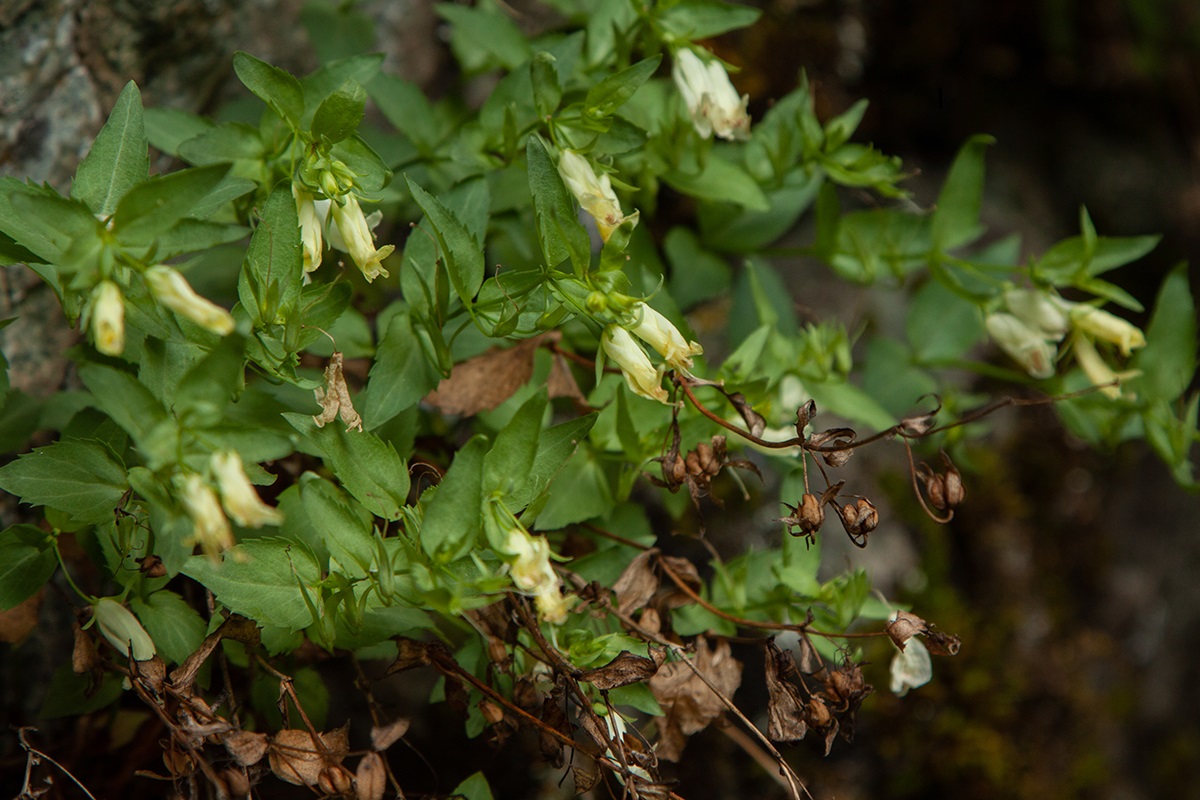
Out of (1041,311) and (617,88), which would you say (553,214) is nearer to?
(617,88)

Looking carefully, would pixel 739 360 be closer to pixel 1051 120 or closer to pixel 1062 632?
pixel 1062 632

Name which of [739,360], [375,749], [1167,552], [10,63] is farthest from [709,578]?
[1167,552]

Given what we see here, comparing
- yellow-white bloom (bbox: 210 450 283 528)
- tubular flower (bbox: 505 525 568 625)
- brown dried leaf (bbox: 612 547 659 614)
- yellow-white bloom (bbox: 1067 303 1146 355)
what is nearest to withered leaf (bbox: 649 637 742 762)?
brown dried leaf (bbox: 612 547 659 614)

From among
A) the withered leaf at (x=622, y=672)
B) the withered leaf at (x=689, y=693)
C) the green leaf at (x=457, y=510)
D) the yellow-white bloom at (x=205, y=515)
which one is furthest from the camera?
the withered leaf at (x=689, y=693)

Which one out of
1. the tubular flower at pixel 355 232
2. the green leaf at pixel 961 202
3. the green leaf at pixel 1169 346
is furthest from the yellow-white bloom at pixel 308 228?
the green leaf at pixel 1169 346

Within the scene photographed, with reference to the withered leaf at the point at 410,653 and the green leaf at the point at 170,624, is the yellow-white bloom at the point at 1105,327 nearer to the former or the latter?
the withered leaf at the point at 410,653
